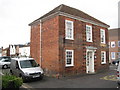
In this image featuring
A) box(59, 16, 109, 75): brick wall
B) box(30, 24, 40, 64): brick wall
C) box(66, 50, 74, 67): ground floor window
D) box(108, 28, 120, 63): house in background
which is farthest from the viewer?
box(108, 28, 120, 63): house in background

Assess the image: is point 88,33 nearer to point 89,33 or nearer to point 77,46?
point 89,33

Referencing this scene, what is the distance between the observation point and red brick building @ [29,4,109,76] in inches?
552

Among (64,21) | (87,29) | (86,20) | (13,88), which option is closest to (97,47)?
(87,29)

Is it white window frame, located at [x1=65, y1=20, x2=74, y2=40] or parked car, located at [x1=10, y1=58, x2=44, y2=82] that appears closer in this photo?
parked car, located at [x1=10, y1=58, x2=44, y2=82]

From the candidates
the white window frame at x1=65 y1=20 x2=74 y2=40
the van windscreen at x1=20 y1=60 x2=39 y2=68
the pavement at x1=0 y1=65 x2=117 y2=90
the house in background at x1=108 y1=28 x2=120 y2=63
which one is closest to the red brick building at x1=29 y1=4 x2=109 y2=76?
the white window frame at x1=65 y1=20 x2=74 y2=40

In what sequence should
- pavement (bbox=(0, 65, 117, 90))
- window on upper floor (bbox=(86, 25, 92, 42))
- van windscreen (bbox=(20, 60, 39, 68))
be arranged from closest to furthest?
1. pavement (bbox=(0, 65, 117, 90))
2. van windscreen (bbox=(20, 60, 39, 68))
3. window on upper floor (bbox=(86, 25, 92, 42))

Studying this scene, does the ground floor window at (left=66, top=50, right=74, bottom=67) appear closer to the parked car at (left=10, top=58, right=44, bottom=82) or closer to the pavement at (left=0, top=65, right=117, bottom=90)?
the pavement at (left=0, top=65, right=117, bottom=90)

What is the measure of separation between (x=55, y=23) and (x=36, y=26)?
15.0 ft

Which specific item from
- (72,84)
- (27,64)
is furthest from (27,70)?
(72,84)

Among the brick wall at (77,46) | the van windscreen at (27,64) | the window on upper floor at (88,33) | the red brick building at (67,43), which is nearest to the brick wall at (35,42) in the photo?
the red brick building at (67,43)

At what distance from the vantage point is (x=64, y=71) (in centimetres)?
1386

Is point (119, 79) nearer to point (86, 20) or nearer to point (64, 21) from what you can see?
point (64, 21)

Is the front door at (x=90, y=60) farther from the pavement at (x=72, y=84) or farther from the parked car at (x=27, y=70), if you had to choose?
the parked car at (x=27, y=70)

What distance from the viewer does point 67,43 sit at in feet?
47.5
